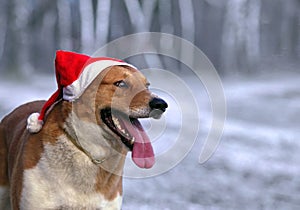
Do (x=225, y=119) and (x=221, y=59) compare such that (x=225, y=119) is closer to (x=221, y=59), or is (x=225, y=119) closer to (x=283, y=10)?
(x=221, y=59)

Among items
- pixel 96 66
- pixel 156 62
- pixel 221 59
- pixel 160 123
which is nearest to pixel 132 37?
pixel 156 62

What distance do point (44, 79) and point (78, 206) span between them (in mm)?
6670

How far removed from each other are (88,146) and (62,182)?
8.4 inches

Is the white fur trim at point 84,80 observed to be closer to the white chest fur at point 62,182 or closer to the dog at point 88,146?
the dog at point 88,146

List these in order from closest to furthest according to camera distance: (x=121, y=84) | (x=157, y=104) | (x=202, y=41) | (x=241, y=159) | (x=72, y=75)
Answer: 1. (x=157, y=104)
2. (x=121, y=84)
3. (x=72, y=75)
4. (x=241, y=159)
5. (x=202, y=41)

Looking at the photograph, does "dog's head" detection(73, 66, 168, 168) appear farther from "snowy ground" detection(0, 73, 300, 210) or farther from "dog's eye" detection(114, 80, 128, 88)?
"snowy ground" detection(0, 73, 300, 210)

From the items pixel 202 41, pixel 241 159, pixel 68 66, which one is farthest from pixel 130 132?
pixel 202 41

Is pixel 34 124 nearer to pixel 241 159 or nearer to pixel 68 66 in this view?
pixel 68 66

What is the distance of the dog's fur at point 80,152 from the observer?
3361 mm

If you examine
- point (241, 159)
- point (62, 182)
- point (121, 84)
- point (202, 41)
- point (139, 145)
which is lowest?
point (62, 182)

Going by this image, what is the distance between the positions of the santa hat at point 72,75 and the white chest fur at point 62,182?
0.61 ft

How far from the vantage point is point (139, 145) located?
3.38m

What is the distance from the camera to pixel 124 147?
3432 mm

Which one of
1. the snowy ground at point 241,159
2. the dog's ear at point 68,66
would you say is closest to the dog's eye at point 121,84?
the dog's ear at point 68,66
